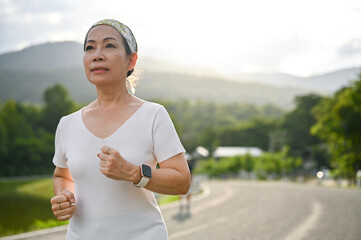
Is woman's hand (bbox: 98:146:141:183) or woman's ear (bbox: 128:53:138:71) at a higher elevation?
woman's ear (bbox: 128:53:138:71)

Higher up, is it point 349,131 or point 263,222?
point 349,131

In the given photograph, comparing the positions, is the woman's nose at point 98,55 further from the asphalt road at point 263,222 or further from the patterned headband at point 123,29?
the asphalt road at point 263,222

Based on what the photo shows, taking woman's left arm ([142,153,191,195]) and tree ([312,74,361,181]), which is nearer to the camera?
woman's left arm ([142,153,191,195])

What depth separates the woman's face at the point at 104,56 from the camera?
2006 millimetres

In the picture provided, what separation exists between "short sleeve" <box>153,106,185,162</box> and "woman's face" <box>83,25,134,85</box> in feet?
0.96

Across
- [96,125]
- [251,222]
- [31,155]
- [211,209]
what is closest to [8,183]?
[31,155]

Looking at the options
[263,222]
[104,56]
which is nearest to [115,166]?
[104,56]

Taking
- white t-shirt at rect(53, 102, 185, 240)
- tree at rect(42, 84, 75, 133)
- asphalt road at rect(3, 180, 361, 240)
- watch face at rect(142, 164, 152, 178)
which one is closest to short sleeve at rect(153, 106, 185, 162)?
white t-shirt at rect(53, 102, 185, 240)

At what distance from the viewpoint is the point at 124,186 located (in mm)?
1942

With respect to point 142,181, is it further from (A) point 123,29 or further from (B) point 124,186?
(A) point 123,29

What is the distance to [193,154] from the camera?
10119cm

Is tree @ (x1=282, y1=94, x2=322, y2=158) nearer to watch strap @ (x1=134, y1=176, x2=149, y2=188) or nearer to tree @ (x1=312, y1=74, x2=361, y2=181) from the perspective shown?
tree @ (x1=312, y1=74, x2=361, y2=181)

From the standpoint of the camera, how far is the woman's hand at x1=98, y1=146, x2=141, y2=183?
1700 mm

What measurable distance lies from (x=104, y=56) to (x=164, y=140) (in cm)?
47
